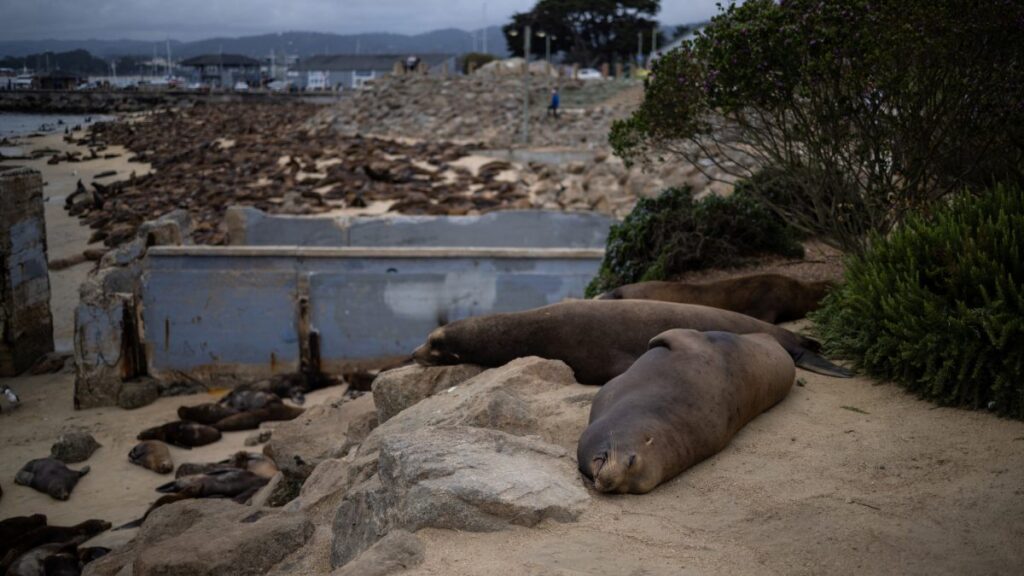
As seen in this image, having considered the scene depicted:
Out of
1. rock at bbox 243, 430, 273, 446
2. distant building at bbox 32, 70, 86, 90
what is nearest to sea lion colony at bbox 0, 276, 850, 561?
rock at bbox 243, 430, 273, 446

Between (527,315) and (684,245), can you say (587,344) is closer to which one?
(527,315)

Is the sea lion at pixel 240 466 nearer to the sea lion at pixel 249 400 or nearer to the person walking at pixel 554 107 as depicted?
the sea lion at pixel 249 400

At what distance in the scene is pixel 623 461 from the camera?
4.77m

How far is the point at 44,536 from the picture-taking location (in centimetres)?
894

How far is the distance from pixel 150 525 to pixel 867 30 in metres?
6.65

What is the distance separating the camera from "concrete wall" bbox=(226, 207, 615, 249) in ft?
64.8

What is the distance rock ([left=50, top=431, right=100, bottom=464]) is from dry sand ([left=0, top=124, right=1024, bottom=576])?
744 cm

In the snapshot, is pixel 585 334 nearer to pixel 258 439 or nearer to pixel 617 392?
pixel 617 392

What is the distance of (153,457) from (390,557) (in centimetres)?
817

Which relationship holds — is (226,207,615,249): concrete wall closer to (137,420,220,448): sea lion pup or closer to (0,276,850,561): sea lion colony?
(0,276,850,561): sea lion colony

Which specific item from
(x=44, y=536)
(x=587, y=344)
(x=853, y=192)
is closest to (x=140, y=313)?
(x=44, y=536)

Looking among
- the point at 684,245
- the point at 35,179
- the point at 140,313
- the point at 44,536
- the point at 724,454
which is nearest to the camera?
the point at 724,454

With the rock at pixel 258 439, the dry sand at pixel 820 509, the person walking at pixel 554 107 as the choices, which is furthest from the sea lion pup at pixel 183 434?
the person walking at pixel 554 107

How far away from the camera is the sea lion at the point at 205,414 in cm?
1289
